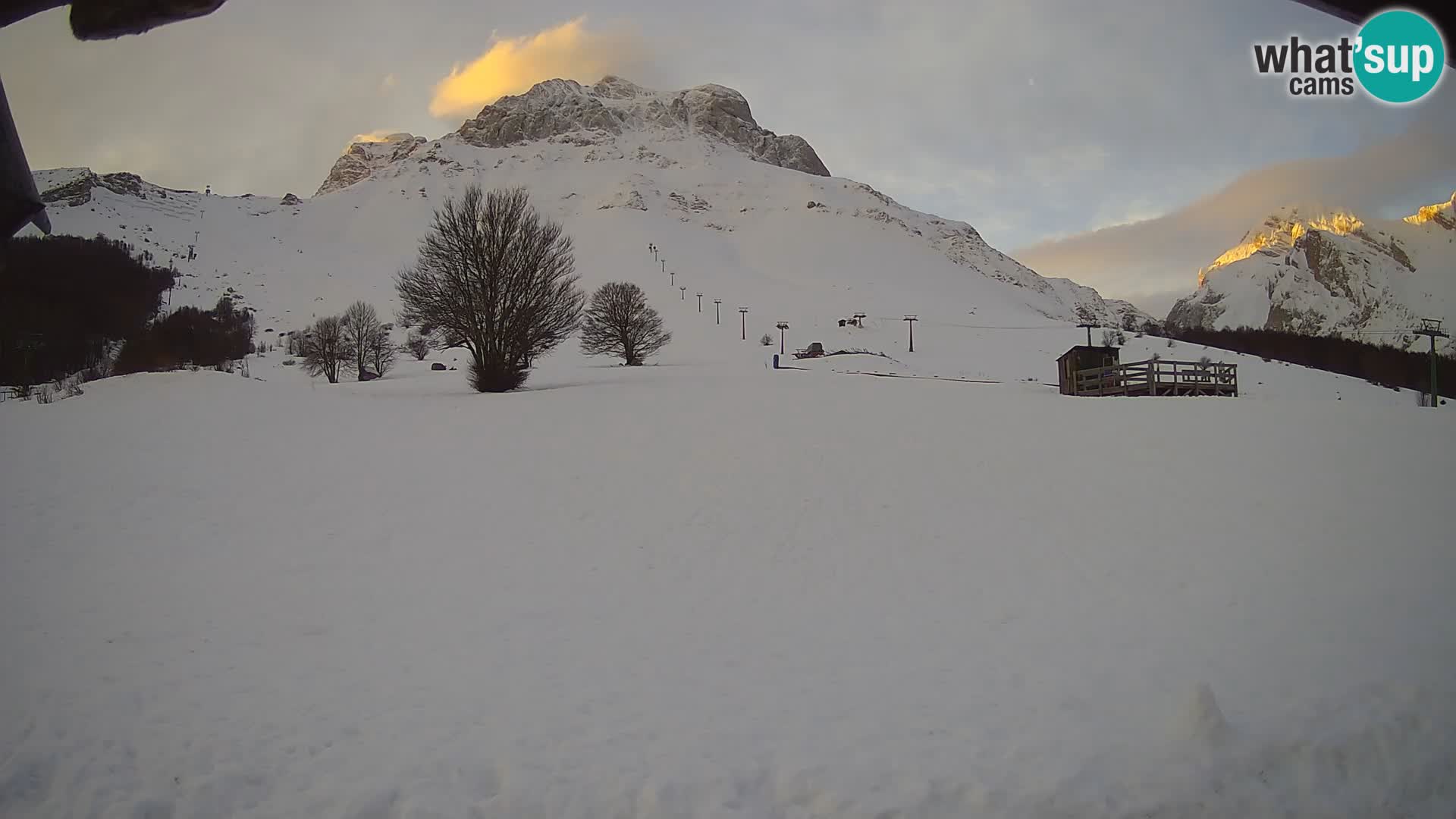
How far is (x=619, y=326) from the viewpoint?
183ft

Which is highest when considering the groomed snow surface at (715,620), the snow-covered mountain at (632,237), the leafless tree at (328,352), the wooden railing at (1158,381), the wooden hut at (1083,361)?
the snow-covered mountain at (632,237)

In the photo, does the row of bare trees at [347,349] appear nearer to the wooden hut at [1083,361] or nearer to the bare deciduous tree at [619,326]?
the bare deciduous tree at [619,326]

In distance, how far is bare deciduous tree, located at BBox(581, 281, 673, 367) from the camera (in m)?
55.8

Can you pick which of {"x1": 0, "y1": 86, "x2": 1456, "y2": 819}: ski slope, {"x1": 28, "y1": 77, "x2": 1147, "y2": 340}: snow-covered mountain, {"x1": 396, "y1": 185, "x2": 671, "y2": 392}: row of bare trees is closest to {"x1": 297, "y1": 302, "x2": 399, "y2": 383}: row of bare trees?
{"x1": 396, "y1": 185, "x2": 671, "y2": 392}: row of bare trees

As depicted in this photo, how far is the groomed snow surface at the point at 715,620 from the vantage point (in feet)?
24.0

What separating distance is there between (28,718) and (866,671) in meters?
9.28

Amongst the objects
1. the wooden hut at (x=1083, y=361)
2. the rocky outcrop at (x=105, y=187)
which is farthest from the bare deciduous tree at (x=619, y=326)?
the rocky outcrop at (x=105, y=187)

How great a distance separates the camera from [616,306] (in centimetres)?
5606

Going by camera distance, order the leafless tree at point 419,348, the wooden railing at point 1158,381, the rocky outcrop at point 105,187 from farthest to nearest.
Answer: the rocky outcrop at point 105,187
the leafless tree at point 419,348
the wooden railing at point 1158,381

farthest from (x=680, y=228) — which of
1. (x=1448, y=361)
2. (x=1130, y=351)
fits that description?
(x=1448, y=361)

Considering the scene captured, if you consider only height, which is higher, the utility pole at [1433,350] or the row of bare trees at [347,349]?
the row of bare trees at [347,349]

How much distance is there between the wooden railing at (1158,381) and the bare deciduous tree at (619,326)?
31.2m

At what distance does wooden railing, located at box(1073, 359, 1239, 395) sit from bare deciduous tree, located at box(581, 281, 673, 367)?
3121 cm

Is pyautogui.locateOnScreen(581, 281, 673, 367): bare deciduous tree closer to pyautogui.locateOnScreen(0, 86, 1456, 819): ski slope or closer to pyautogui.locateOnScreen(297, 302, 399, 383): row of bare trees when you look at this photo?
pyautogui.locateOnScreen(297, 302, 399, 383): row of bare trees
